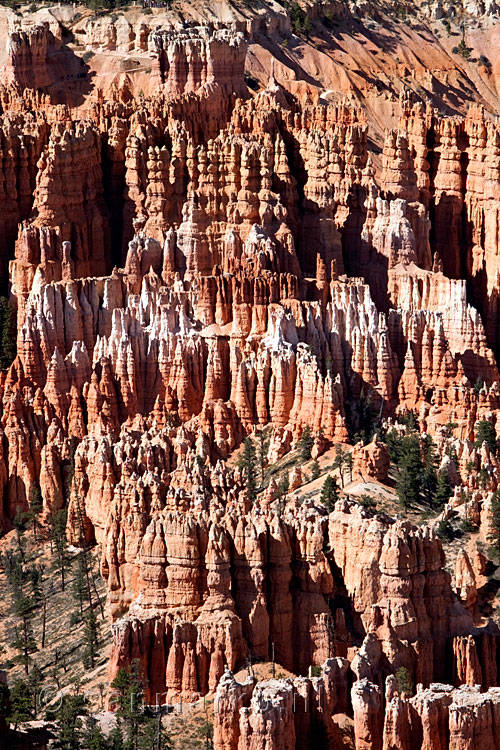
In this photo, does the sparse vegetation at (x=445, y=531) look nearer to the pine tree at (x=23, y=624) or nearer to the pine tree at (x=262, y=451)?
the pine tree at (x=262, y=451)

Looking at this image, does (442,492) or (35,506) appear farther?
(35,506)

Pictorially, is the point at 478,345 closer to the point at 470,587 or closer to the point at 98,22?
the point at 470,587

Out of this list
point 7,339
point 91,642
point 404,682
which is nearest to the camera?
point 404,682

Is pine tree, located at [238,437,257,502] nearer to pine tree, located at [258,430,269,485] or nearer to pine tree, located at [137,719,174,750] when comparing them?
pine tree, located at [258,430,269,485]

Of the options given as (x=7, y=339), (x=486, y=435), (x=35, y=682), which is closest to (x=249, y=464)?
(x=486, y=435)

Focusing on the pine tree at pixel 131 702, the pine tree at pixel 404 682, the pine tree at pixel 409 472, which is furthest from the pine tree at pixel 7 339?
the pine tree at pixel 404 682

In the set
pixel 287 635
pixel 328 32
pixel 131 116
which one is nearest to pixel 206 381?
pixel 131 116

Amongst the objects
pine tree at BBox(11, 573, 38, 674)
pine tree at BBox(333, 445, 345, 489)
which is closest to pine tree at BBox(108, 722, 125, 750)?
pine tree at BBox(11, 573, 38, 674)

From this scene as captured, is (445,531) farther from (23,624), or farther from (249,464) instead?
(23,624)
